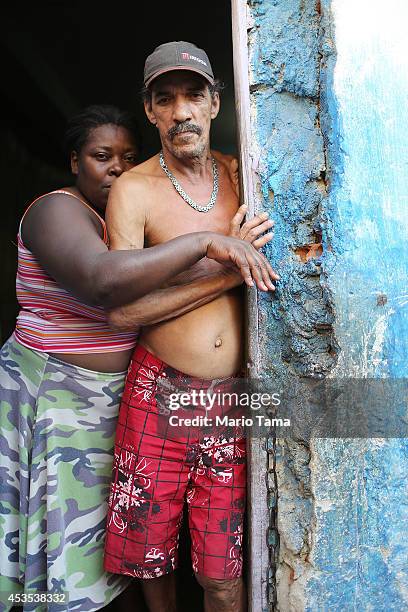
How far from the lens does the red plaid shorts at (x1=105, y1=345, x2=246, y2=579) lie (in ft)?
6.18

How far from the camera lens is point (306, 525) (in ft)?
5.74

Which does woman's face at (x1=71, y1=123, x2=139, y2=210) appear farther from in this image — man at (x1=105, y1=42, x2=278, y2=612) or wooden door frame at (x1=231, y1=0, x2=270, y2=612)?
wooden door frame at (x1=231, y1=0, x2=270, y2=612)

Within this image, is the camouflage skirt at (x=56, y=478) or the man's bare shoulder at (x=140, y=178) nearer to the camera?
the man's bare shoulder at (x=140, y=178)

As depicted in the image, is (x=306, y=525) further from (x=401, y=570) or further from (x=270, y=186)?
(x=270, y=186)

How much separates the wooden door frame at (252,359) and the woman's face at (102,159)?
551 millimetres

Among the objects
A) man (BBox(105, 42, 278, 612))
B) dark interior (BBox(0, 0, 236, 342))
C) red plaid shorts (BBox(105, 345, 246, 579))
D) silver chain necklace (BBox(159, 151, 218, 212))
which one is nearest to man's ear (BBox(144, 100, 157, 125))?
man (BBox(105, 42, 278, 612))

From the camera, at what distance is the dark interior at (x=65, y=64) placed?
424 cm

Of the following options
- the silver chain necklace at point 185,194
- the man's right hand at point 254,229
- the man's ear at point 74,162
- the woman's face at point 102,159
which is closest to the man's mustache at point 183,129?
the silver chain necklace at point 185,194

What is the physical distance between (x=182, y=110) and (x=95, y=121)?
1.85 feet

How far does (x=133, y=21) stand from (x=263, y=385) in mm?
3631

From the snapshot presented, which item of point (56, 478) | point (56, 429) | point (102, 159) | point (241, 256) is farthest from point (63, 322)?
point (241, 256)

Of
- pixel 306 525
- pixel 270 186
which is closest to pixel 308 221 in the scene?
pixel 270 186

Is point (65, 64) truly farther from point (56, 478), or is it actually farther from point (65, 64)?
point (56, 478)

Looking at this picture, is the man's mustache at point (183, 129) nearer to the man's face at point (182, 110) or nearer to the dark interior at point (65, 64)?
the man's face at point (182, 110)
